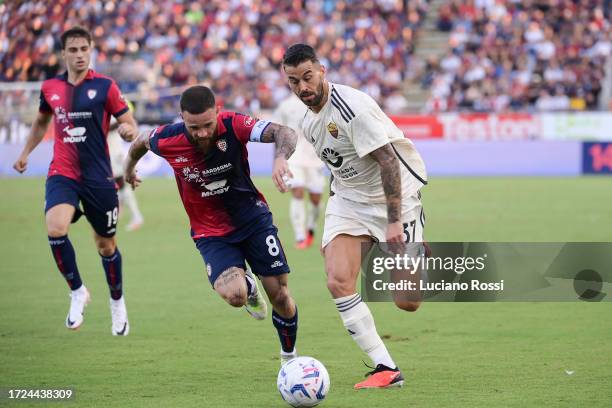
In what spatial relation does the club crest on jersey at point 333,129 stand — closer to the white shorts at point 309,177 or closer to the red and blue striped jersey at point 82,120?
the red and blue striped jersey at point 82,120

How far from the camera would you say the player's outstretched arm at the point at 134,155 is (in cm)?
751

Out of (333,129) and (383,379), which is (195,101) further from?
(383,379)

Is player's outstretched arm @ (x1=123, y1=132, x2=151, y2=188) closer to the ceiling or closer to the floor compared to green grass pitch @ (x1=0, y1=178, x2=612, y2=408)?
closer to the ceiling

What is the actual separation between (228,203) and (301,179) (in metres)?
8.41

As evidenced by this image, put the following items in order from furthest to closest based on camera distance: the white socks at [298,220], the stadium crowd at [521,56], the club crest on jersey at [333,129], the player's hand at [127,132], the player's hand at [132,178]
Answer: the stadium crowd at [521,56]
the white socks at [298,220]
the player's hand at [127,132]
the player's hand at [132,178]
the club crest on jersey at [333,129]

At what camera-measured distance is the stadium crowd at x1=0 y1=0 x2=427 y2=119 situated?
34.3 meters

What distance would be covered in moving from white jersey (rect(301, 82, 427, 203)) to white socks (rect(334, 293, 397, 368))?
816 millimetres

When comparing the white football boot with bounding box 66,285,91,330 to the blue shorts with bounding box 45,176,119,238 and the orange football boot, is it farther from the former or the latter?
the orange football boot

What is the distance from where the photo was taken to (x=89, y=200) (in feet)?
30.2

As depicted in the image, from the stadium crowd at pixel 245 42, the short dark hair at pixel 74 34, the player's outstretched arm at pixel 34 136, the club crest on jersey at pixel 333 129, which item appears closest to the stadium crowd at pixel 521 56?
the stadium crowd at pixel 245 42

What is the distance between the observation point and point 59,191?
9109mm

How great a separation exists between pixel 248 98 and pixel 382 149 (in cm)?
2808

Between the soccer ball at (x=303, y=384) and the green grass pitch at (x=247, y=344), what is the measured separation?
15cm

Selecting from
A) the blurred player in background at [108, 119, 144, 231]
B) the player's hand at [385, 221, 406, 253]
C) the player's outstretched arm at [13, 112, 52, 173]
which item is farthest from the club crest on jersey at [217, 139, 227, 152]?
the blurred player in background at [108, 119, 144, 231]
